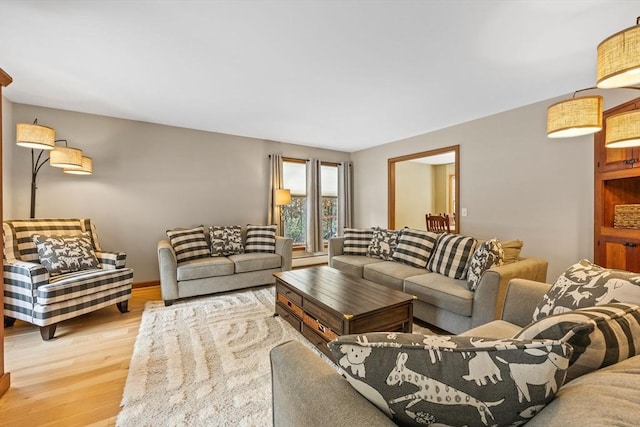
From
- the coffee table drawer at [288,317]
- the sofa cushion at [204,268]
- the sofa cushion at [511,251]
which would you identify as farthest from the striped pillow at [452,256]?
the sofa cushion at [204,268]

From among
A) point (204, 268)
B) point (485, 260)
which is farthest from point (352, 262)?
point (204, 268)

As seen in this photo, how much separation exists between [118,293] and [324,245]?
381 centimetres

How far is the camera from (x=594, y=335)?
765 mm

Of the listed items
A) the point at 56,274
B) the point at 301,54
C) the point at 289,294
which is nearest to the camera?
the point at 301,54

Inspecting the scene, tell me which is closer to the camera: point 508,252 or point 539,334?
point 539,334

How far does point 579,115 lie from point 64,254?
4.59 metres

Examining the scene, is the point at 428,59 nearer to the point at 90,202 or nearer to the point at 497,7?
the point at 497,7

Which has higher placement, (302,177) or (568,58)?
(568,58)

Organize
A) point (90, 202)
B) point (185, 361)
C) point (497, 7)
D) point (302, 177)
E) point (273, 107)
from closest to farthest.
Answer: point (497, 7), point (185, 361), point (273, 107), point (90, 202), point (302, 177)

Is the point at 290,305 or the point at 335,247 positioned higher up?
the point at 335,247

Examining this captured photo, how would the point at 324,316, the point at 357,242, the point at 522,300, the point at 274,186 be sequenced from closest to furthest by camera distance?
the point at 522,300, the point at 324,316, the point at 357,242, the point at 274,186

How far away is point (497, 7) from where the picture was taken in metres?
1.80

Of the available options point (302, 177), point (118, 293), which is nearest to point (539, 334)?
point (118, 293)

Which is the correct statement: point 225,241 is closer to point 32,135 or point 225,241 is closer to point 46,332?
point 46,332
